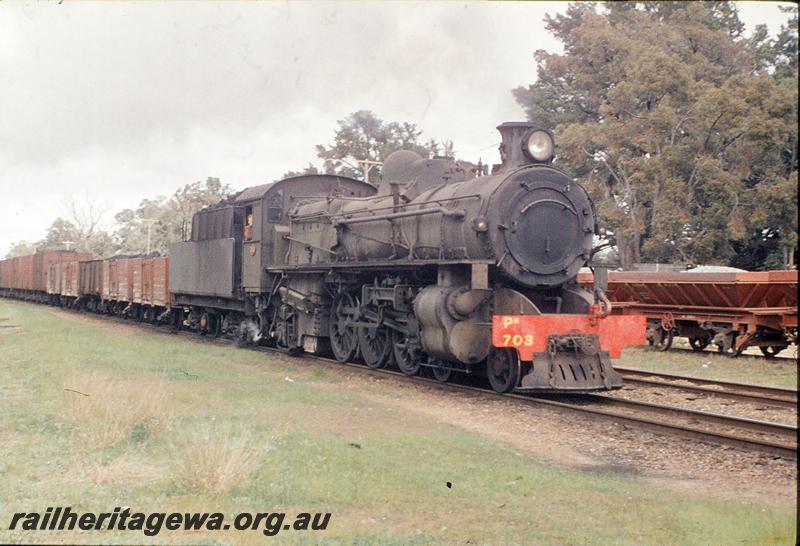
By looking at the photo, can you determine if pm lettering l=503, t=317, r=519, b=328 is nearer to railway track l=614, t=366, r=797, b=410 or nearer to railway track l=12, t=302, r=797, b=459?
→ railway track l=12, t=302, r=797, b=459

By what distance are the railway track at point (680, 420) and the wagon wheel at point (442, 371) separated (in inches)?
8.1

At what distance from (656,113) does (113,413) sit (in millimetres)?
19535

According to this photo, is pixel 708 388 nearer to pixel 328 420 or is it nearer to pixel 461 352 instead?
pixel 461 352

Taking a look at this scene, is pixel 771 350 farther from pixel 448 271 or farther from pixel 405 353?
pixel 448 271

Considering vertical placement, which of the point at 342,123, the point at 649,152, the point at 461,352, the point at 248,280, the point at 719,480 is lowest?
the point at 719,480

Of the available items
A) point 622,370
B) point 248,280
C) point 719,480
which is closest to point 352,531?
point 719,480

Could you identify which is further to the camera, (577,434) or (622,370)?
(622,370)

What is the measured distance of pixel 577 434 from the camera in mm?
9344

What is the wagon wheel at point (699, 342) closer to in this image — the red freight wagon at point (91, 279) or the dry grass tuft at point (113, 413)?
the dry grass tuft at point (113, 413)

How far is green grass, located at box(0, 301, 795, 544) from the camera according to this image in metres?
5.71

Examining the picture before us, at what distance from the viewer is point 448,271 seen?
11938mm

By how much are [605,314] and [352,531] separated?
6.91 metres

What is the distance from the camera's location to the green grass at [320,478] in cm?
571

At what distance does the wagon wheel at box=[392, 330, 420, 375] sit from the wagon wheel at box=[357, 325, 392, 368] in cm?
18
